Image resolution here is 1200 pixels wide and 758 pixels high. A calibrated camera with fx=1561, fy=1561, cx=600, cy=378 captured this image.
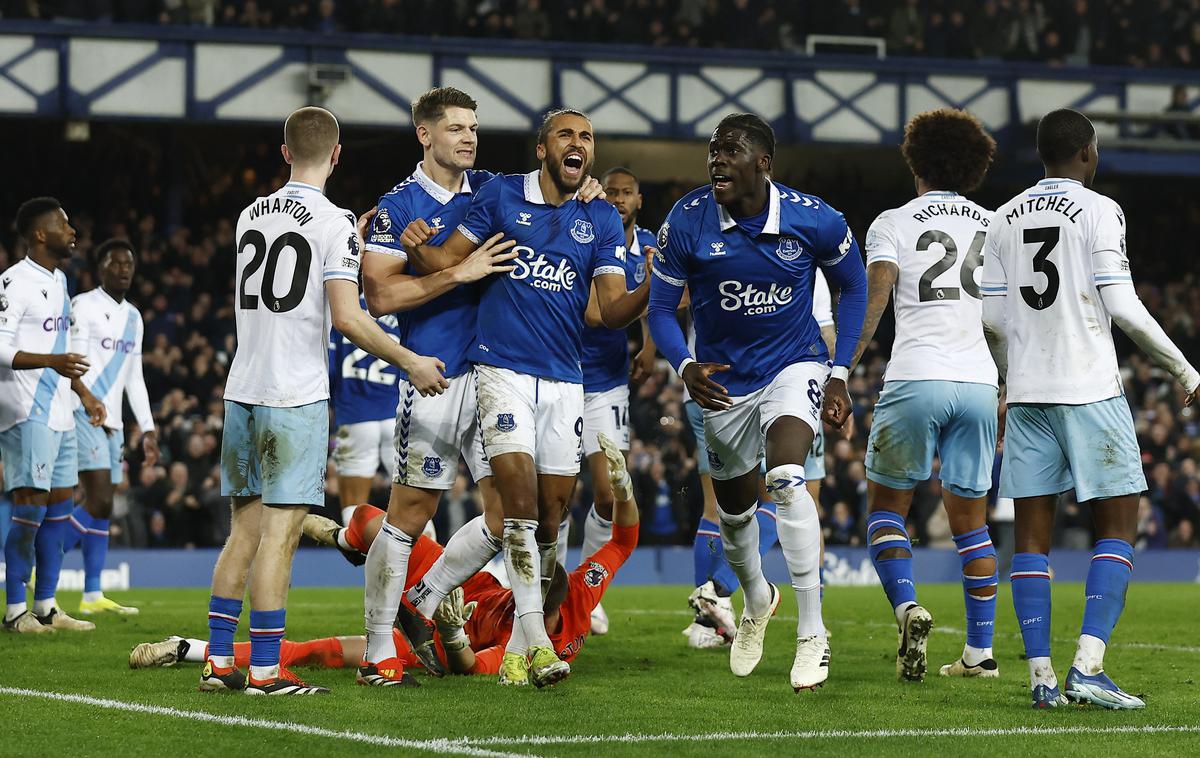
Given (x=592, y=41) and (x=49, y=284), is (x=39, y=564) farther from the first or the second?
(x=592, y=41)

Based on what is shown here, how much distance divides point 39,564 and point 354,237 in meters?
5.18

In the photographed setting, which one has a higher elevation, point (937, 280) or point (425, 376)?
point (937, 280)

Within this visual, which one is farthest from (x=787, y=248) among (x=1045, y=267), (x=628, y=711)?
(x=628, y=711)

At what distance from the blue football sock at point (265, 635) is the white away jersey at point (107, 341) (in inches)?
238

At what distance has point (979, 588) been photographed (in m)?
7.92

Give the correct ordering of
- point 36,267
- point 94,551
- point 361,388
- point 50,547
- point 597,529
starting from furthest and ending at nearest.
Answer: point 94,551 → point 361,388 → point 50,547 → point 36,267 → point 597,529

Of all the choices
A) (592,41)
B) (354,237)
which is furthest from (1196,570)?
(354,237)

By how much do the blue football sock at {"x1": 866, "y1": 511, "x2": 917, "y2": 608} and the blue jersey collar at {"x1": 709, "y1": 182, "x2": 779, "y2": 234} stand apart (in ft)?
5.27

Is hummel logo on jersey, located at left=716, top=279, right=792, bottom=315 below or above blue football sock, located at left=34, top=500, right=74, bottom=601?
above

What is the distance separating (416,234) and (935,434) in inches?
110

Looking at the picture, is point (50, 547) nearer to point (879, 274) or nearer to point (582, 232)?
point (582, 232)

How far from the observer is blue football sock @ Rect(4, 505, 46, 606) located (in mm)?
10570

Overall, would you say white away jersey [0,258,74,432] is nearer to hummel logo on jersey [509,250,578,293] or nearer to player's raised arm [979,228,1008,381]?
hummel logo on jersey [509,250,578,293]

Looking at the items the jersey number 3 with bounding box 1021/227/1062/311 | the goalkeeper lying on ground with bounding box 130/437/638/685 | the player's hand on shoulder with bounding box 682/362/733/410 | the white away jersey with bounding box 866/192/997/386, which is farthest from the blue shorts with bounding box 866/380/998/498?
the goalkeeper lying on ground with bounding box 130/437/638/685
